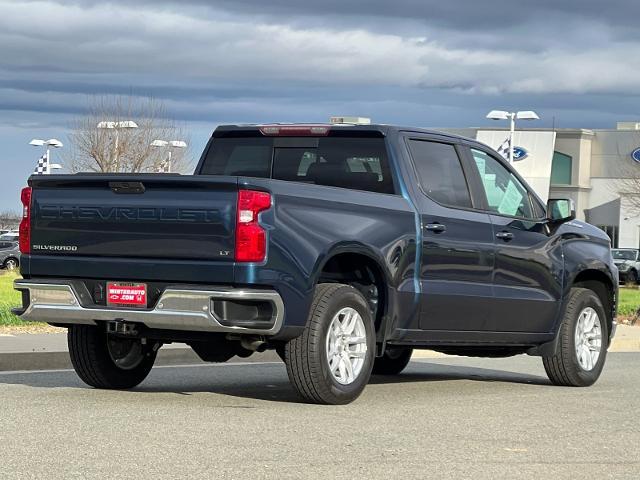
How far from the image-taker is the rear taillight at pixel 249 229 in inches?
350

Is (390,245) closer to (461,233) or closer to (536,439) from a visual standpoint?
(461,233)

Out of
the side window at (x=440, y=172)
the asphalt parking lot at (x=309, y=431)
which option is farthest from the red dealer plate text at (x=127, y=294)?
the side window at (x=440, y=172)

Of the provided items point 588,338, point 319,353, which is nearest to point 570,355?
point 588,338

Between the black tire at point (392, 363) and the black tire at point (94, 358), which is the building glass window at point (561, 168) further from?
the black tire at point (94, 358)

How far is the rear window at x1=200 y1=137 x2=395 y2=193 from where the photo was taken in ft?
34.5

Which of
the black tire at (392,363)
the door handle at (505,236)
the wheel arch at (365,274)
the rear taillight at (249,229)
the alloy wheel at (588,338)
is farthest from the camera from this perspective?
the black tire at (392,363)

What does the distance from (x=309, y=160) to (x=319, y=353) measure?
2132 millimetres

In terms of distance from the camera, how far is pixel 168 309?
29.7ft

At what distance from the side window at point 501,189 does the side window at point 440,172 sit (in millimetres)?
292

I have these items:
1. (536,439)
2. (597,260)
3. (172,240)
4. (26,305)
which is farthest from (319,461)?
(597,260)

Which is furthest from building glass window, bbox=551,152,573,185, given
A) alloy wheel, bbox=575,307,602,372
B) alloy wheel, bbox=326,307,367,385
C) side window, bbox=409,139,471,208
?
alloy wheel, bbox=326,307,367,385

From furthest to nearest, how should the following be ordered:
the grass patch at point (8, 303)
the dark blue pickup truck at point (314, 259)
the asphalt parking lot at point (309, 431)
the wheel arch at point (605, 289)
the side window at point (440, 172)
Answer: the grass patch at point (8, 303)
the wheel arch at point (605, 289)
the side window at point (440, 172)
the dark blue pickup truck at point (314, 259)
the asphalt parking lot at point (309, 431)

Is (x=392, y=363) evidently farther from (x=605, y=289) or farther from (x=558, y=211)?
(x=558, y=211)

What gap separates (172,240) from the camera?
9141 millimetres
